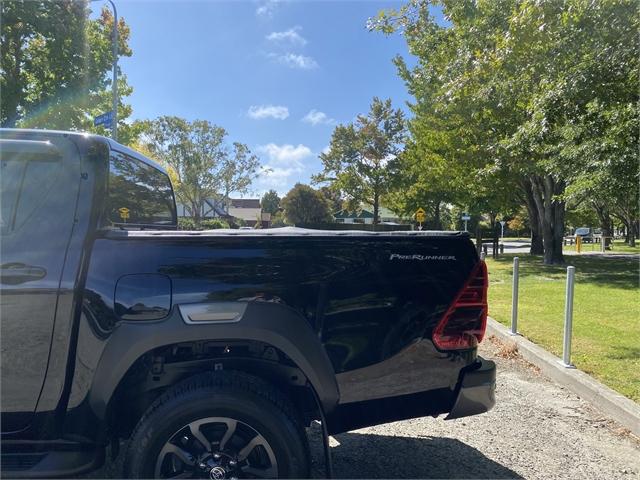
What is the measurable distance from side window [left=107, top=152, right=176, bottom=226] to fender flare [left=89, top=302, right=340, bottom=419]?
0.87 m

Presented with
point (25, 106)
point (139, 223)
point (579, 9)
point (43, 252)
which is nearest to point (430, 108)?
point (579, 9)

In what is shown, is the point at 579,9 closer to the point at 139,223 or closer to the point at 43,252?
the point at 139,223

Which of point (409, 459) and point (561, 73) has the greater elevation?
point (561, 73)

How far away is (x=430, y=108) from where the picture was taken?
1681cm

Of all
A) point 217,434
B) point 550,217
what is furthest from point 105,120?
point 550,217

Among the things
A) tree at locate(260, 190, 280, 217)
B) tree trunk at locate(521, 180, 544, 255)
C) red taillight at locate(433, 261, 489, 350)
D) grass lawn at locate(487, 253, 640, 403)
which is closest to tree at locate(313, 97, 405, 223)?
tree trunk at locate(521, 180, 544, 255)

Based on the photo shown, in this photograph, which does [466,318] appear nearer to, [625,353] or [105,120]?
[625,353]

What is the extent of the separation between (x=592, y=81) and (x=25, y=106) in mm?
16663

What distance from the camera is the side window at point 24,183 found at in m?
2.43

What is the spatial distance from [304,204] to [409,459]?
62.3m

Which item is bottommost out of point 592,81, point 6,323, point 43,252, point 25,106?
point 6,323

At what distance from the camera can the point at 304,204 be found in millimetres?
65250

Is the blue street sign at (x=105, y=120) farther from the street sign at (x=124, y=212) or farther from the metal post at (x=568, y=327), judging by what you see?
the metal post at (x=568, y=327)

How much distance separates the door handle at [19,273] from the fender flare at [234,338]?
48 cm
